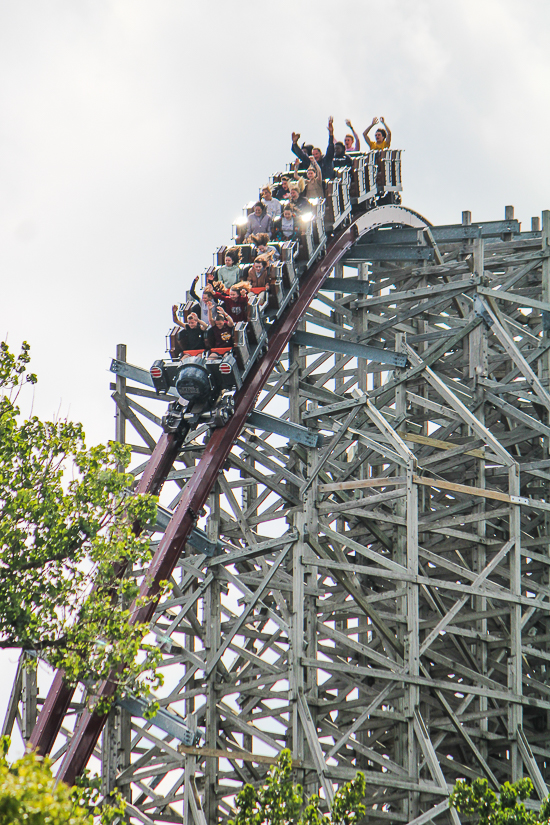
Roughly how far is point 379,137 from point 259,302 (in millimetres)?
6326

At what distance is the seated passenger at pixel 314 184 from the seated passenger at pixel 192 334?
4.45 meters

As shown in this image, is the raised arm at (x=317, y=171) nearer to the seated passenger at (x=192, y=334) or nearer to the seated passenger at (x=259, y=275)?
the seated passenger at (x=259, y=275)

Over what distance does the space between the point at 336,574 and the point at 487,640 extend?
313 centimetres

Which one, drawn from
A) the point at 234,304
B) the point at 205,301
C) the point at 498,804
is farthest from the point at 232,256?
the point at 498,804

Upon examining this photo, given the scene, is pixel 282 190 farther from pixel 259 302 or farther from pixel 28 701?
pixel 28 701

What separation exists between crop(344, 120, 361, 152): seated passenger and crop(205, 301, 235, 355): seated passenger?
6.84 metres

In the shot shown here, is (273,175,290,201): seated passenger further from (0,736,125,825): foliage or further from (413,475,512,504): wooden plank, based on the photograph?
(0,736,125,825): foliage

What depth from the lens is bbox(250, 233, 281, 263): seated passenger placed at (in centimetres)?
2008

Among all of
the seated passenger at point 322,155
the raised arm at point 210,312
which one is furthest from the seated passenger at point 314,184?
the raised arm at point 210,312

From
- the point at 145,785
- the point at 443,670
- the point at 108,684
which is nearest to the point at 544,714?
the point at 443,670

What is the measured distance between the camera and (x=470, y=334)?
67.5ft

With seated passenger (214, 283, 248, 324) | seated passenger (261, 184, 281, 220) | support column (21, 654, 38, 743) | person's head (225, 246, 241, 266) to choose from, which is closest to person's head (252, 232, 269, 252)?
person's head (225, 246, 241, 266)

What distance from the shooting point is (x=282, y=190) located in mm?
22391

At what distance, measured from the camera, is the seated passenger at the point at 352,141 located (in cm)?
2395
